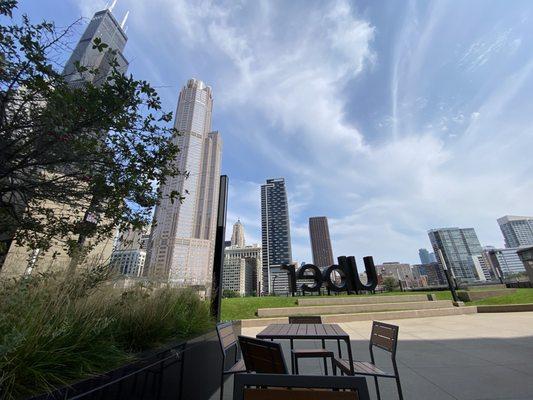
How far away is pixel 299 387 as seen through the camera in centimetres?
101

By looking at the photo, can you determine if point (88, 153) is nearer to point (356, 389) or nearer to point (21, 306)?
point (21, 306)

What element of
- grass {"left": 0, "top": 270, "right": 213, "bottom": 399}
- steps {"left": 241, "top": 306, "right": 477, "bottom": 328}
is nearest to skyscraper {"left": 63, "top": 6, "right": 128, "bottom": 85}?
grass {"left": 0, "top": 270, "right": 213, "bottom": 399}

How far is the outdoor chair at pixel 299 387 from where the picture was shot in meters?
0.97

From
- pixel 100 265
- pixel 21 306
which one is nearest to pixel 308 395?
pixel 21 306

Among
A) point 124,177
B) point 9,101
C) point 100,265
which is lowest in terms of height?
point 100,265

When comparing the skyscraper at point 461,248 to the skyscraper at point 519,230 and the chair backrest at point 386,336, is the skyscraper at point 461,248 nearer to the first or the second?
the skyscraper at point 519,230

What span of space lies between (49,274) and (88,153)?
1.26 meters

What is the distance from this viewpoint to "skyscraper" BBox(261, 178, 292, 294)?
124 metres

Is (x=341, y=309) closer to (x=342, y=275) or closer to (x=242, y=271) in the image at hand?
(x=342, y=275)

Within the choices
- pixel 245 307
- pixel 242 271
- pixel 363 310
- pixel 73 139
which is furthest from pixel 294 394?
pixel 242 271

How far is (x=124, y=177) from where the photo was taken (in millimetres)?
3092

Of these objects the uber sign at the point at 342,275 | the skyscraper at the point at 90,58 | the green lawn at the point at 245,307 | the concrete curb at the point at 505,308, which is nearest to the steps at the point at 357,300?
the green lawn at the point at 245,307

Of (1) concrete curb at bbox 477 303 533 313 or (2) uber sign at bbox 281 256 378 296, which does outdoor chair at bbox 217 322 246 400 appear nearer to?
(1) concrete curb at bbox 477 303 533 313

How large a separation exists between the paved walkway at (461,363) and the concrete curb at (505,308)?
13.9 feet
